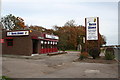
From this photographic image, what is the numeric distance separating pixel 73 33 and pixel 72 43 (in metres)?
3.57

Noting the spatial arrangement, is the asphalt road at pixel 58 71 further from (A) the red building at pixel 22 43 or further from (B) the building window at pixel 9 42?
(B) the building window at pixel 9 42

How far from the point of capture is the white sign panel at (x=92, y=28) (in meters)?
24.4

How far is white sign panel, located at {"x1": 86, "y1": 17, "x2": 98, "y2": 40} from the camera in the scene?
24406 mm

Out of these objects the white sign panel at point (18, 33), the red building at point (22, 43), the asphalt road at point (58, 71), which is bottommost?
the asphalt road at point (58, 71)

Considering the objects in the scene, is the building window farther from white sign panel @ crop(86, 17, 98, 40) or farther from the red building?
white sign panel @ crop(86, 17, 98, 40)

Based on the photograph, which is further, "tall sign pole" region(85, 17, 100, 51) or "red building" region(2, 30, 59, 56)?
"red building" region(2, 30, 59, 56)

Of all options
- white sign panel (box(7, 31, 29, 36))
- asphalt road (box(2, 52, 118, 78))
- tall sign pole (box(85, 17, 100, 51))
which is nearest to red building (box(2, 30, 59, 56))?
white sign panel (box(7, 31, 29, 36))

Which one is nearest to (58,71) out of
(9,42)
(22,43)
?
(22,43)

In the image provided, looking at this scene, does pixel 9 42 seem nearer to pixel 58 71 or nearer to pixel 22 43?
pixel 22 43

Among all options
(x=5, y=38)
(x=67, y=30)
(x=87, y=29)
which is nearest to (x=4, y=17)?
(x=67, y=30)

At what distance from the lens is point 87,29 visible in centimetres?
2478

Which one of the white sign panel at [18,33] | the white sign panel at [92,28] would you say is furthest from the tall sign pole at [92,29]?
the white sign panel at [18,33]

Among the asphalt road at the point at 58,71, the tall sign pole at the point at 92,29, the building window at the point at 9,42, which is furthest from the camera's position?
the building window at the point at 9,42

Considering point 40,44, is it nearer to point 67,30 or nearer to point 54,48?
point 54,48
